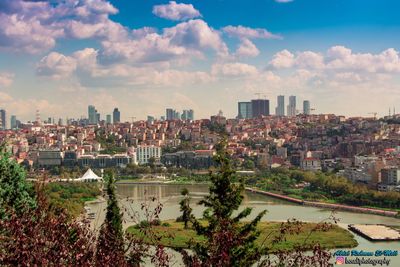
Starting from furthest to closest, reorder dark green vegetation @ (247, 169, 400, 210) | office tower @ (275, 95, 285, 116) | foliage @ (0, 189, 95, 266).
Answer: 1. office tower @ (275, 95, 285, 116)
2. dark green vegetation @ (247, 169, 400, 210)
3. foliage @ (0, 189, 95, 266)

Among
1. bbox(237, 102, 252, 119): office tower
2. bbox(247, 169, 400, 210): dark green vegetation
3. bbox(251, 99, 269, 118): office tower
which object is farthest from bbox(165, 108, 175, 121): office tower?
bbox(247, 169, 400, 210): dark green vegetation

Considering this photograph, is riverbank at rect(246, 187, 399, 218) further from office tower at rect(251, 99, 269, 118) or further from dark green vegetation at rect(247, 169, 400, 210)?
Answer: office tower at rect(251, 99, 269, 118)

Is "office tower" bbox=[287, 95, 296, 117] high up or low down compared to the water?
up

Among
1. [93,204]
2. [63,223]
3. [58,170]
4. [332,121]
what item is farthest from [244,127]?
[63,223]

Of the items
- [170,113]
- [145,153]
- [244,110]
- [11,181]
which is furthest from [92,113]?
[11,181]

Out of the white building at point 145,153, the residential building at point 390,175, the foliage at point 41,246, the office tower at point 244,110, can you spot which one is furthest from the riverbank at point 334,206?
the office tower at point 244,110

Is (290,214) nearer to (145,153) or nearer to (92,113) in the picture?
(145,153)
